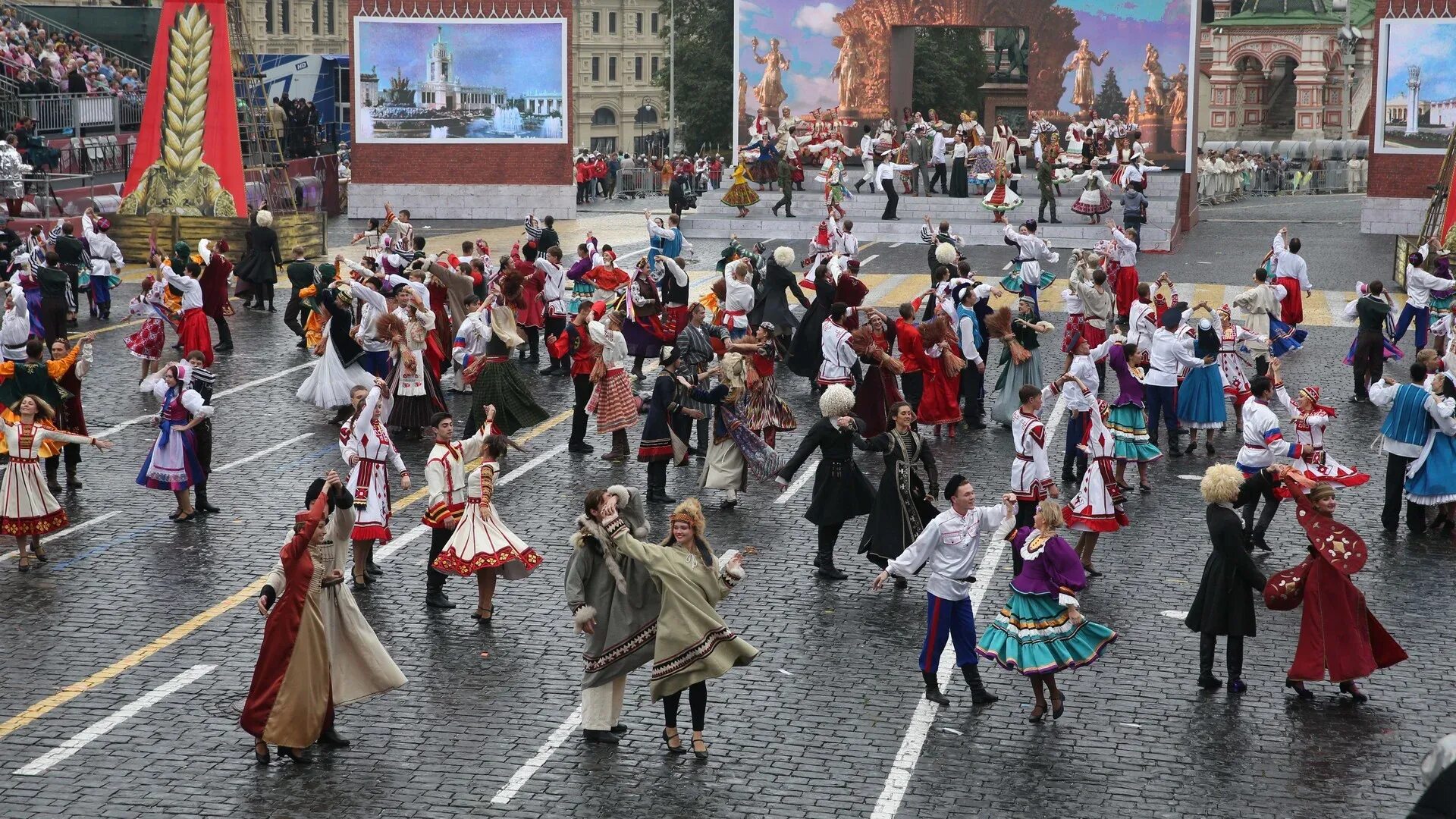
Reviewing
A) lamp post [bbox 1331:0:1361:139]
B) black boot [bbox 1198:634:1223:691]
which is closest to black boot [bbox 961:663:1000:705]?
black boot [bbox 1198:634:1223:691]

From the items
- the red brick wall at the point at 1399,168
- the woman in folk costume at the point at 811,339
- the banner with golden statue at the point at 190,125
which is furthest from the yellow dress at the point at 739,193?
the woman in folk costume at the point at 811,339

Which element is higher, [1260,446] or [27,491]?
[1260,446]

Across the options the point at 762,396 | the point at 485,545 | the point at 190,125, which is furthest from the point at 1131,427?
the point at 190,125

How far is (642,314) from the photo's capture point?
19.6 m

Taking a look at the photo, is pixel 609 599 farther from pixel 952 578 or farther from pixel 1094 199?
pixel 1094 199

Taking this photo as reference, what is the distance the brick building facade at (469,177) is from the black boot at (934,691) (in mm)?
32643

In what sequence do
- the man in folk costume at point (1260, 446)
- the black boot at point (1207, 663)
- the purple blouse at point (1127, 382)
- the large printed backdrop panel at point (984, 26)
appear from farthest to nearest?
1. the large printed backdrop panel at point (984, 26)
2. the purple blouse at point (1127, 382)
3. the man in folk costume at point (1260, 446)
4. the black boot at point (1207, 663)

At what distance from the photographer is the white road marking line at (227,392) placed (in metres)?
19.0

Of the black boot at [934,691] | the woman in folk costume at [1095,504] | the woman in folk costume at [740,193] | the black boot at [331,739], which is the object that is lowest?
the black boot at [331,739]

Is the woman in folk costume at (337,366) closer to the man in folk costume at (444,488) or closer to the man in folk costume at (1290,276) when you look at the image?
the man in folk costume at (444,488)

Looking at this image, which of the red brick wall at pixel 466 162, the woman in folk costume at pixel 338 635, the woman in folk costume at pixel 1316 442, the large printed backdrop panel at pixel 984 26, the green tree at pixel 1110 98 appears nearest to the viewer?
the woman in folk costume at pixel 338 635

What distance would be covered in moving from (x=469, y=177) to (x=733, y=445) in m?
28.6

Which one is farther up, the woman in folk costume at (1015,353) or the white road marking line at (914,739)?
the woman in folk costume at (1015,353)

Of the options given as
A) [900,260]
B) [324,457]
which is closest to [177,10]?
[900,260]
